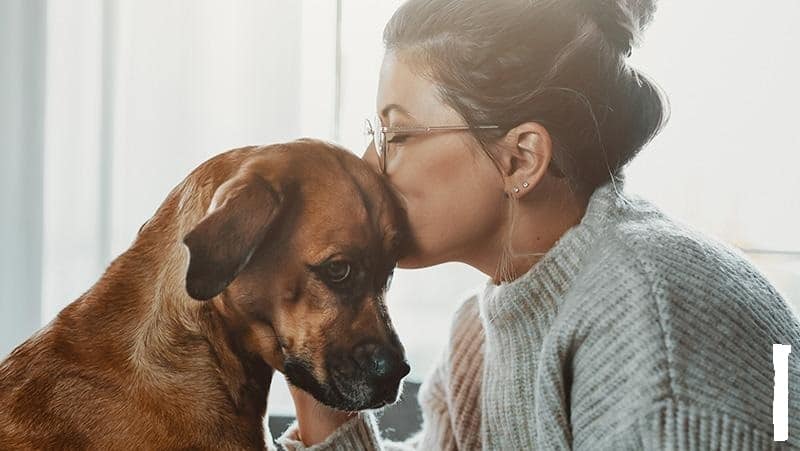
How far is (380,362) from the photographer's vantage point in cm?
112

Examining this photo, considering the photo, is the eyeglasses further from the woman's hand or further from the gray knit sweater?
the woman's hand

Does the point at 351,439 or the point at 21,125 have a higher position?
the point at 21,125

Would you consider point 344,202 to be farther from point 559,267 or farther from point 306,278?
point 559,267

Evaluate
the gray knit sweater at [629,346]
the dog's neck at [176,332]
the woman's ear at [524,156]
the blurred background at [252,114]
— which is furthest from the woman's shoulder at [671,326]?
the dog's neck at [176,332]

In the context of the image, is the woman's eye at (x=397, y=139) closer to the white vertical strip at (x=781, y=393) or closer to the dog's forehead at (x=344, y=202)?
the dog's forehead at (x=344, y=202)

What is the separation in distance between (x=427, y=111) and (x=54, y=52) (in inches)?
25.2

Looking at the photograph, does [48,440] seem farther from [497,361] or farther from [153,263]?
[497,361]

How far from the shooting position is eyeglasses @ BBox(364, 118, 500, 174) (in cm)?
117

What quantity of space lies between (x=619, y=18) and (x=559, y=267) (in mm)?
361

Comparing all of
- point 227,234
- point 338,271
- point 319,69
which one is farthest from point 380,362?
point 319,69

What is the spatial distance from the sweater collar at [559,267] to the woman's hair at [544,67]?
4cm

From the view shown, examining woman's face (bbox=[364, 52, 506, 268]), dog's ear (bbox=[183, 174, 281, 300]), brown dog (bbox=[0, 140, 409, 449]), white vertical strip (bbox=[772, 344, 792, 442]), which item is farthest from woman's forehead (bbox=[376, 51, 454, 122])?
white vertical strip (bbox=[772, 344, 792, 442])

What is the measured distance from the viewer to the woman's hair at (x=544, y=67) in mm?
1135

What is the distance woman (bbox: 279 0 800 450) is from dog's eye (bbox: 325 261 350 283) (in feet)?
0.47
